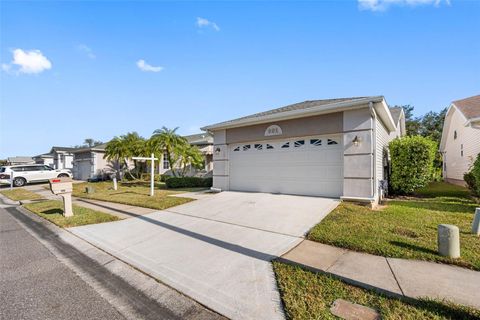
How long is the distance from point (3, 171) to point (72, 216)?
2027cm

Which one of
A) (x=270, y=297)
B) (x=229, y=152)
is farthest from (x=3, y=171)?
(x=270, y=297)

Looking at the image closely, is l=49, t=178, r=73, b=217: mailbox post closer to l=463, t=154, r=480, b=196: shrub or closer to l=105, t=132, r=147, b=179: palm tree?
l=105, t=132, r=147, b=179: palm tree

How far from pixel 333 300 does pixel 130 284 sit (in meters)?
2.71

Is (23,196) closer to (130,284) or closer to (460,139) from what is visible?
(130,284)

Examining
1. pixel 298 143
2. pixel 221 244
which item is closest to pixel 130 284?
pixel 221 244

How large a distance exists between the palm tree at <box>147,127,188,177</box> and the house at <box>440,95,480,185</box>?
51.0ft

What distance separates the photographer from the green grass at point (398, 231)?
394cm

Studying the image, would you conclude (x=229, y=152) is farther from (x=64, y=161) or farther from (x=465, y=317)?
(x=64, y=161)

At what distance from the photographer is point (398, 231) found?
5.02m

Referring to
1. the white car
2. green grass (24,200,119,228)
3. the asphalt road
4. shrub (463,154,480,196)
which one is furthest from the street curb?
the white car

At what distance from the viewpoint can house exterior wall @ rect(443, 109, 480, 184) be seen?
13.6m

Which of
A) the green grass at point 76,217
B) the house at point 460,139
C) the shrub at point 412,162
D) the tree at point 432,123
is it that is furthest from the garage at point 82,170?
the tree at point 432,123

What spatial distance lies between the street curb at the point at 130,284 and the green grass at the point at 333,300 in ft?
2.90

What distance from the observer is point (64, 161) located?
1133 inches
